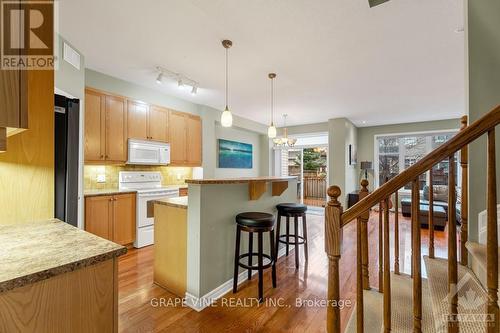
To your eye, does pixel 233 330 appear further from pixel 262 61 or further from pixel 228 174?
pixel 228 174

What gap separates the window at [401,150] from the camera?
6695 millimetres

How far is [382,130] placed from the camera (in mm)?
7254

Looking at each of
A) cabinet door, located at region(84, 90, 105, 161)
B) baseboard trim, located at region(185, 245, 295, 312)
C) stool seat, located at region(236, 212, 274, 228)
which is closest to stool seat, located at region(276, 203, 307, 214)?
stool seat, located at region(236, 212, 274, 228)

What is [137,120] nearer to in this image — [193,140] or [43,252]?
[193,140]

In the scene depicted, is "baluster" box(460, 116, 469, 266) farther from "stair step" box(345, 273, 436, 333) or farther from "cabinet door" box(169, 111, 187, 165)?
"cabinet door" box(169, 111, 187, 165)

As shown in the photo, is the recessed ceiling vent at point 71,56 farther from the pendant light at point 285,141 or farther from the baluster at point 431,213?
the baluster at point 431,213

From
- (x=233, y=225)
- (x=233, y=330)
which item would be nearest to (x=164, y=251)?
(x=233, y=225)

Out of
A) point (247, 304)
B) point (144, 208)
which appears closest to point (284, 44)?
point (247, 304)

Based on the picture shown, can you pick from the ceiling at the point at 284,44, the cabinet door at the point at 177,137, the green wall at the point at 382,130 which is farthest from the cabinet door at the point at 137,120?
the green wall at the point at 382,130

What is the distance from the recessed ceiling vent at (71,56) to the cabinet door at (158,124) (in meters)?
1.35

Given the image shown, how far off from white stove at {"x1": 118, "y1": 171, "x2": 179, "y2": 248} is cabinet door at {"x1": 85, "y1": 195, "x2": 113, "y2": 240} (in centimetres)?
41

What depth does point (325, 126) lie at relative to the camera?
6.78 metres

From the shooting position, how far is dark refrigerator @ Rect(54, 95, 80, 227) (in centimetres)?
202

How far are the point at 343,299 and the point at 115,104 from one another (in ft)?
13.1
